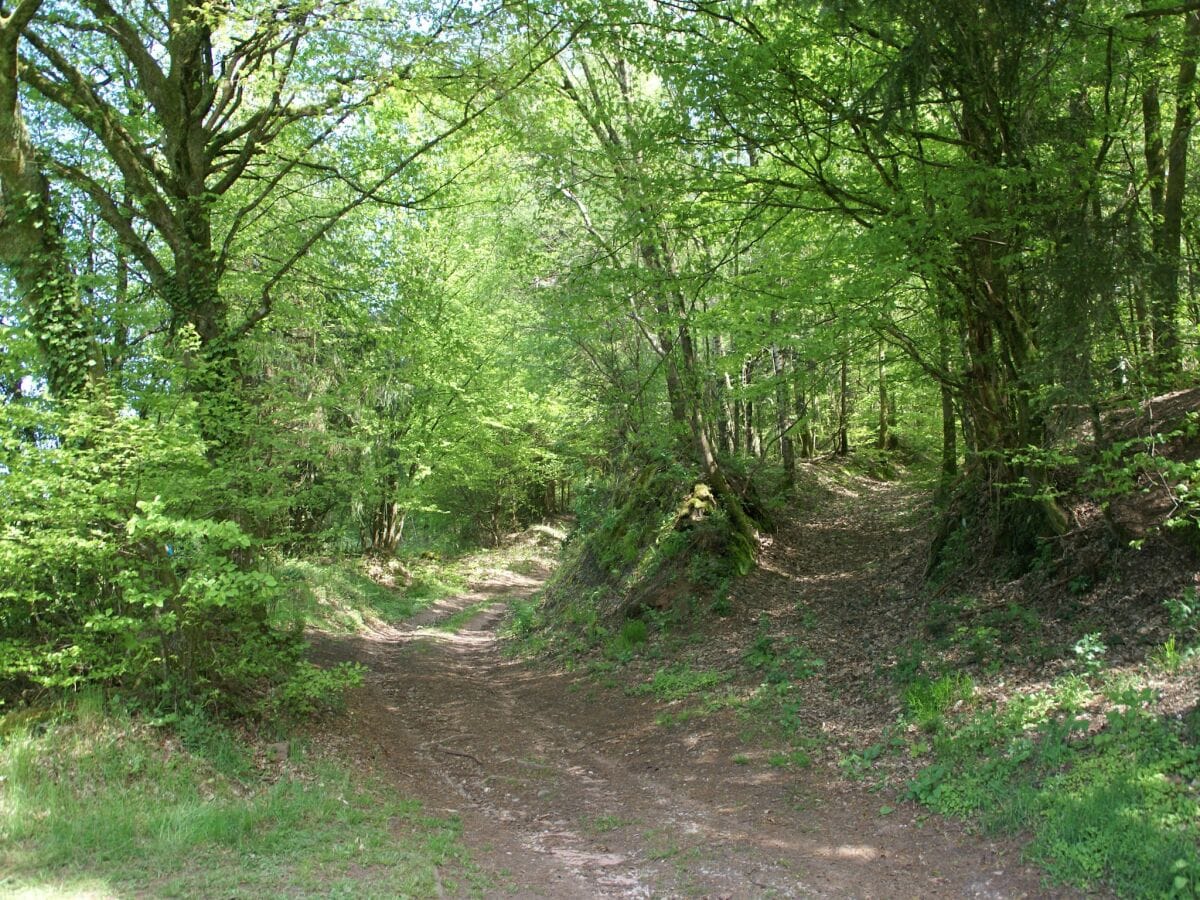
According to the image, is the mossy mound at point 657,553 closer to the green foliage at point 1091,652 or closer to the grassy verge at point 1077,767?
the grassy verge at point 1077,767

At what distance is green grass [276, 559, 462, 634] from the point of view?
1504 centimetres

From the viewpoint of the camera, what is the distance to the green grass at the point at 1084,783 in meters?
4.19

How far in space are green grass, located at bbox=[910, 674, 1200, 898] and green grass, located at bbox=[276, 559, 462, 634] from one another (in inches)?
404

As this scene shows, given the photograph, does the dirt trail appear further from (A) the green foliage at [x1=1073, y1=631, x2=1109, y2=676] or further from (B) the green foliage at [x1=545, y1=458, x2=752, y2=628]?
(A) the green foliage at [x1=1073, y1=631, x2=1109, y2=676]

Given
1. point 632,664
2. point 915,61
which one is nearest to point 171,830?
point 632,664

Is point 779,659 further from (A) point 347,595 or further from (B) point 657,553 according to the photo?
(A) point 347,595

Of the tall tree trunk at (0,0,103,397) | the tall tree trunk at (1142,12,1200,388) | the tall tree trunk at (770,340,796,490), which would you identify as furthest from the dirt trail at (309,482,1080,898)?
the tall tree trunk at (770,340,796,490)

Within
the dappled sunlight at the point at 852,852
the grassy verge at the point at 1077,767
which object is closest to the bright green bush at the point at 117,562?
the dappled sunlight at the point at 852,852

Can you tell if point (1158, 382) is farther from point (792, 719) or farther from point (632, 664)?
point (632, 664)

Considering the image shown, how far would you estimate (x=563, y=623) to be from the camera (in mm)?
14688

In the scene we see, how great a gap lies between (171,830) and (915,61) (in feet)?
26.4

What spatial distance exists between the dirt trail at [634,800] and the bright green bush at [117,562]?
197 centimetres

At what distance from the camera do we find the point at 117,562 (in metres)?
6.02

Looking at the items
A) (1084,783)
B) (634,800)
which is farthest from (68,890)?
(1084,783)
